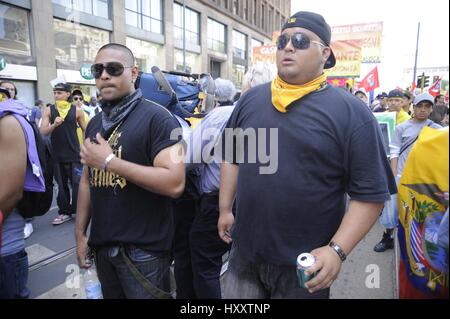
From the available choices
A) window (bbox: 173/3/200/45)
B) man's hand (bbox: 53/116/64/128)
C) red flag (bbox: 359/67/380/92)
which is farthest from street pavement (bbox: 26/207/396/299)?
window (bbox: 173/3/200/45)

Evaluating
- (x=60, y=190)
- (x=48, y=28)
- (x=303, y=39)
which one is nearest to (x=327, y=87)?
(x=303, y=39)

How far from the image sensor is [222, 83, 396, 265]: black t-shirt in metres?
1.45

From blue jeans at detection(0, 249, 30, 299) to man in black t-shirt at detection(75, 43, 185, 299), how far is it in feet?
2.76

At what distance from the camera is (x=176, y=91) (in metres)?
3.05

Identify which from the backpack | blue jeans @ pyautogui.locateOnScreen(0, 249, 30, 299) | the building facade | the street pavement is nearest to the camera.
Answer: blue jeans @ pyautogui.locateOnScreen(0, 249, 30, 299)

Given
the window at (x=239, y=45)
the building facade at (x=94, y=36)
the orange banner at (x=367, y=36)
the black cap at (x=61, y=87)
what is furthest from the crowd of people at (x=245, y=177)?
the window at (x=239, y=45)

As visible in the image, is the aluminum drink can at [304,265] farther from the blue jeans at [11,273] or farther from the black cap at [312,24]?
the blue jeans at [11,273]

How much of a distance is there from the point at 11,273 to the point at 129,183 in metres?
1.36

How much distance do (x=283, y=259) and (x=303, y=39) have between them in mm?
1072

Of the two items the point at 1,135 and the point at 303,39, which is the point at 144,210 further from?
the point at 303,39

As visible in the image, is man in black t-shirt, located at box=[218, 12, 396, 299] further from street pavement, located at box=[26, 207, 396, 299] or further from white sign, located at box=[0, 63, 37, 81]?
white sign, located at box=[0, 63, 37, 81]

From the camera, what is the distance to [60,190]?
500 centimetres

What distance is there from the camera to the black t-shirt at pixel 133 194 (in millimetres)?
1792

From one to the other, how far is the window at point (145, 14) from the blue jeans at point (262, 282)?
1932 cm
